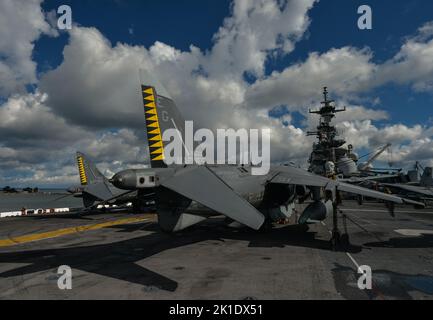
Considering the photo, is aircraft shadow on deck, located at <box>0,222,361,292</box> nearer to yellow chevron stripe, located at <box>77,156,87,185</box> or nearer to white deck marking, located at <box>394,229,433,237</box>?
white deck marking, located at <box>394,229,433,237</box>

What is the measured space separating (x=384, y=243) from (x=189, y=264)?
10.1 metres

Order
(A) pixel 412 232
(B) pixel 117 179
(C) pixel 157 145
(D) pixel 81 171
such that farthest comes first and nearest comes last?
(D) pixel 81 171 < (A) pixel 412 232 < (C) pixel 157 145 < (B) pixel 117 179

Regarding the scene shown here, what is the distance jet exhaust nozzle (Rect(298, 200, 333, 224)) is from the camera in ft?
43.7

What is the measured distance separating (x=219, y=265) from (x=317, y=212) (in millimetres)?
6007

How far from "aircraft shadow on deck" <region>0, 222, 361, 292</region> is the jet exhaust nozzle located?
1.26 meters

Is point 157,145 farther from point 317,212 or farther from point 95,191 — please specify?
point 95,191

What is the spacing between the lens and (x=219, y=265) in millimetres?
10047

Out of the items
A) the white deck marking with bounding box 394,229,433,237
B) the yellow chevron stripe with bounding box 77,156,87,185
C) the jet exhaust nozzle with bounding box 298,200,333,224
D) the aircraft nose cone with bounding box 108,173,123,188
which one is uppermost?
the yellow chevron stripe with bounding box 77,156,87,185

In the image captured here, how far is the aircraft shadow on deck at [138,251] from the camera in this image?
916 centimetres

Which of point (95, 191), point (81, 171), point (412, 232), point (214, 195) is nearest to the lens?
point (214, 195)

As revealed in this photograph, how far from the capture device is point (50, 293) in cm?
742

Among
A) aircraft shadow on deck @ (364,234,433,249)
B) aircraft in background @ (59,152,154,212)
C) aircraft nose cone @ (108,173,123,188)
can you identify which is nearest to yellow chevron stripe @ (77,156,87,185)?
aircraft in background @ (59,152,154,212)

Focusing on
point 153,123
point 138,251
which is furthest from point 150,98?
point 138,251
